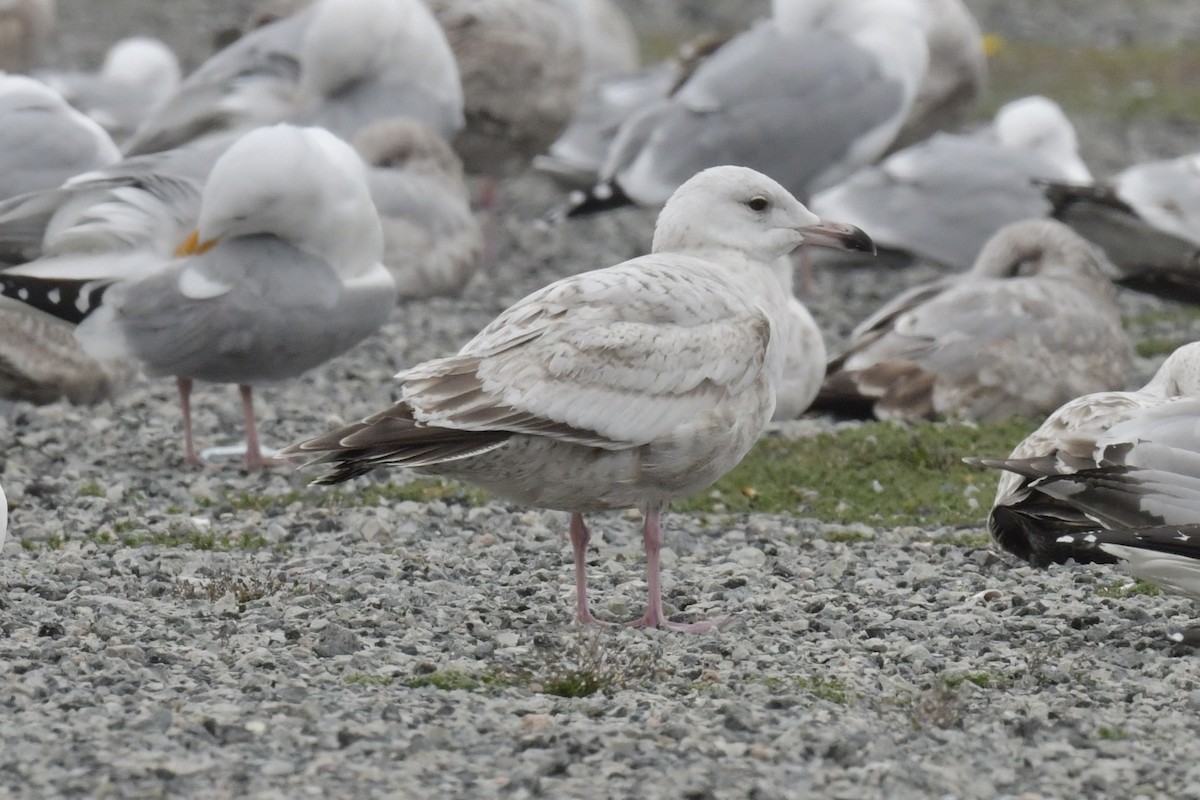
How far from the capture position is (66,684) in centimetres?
516

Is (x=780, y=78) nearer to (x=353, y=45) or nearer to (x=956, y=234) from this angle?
(x=956, y=234)

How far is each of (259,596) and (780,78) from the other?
7759 mm

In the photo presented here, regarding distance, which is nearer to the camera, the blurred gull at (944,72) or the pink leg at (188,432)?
the pink leg at (188,432)

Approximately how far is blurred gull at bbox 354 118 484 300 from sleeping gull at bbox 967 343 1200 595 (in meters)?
5.63

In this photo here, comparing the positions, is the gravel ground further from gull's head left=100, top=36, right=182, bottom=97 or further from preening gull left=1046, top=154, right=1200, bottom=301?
gull's head left=100, top=36, right=182, bottom=97

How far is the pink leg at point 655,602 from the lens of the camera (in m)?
6.01

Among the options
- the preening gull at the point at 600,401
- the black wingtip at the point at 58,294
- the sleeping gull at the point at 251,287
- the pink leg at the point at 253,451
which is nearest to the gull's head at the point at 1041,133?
the sleeping gull at the point at 251,287

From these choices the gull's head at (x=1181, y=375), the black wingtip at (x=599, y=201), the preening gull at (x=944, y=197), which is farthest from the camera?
the black wingtip at (x=599, y=201)

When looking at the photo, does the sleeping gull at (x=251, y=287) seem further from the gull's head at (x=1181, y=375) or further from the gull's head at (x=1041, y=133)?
the gull's head at (x=1041, y=133)

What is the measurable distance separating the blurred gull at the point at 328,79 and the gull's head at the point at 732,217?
20.5 ft

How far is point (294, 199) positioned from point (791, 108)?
5.61 meters

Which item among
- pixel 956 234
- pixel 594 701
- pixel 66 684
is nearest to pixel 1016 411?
pixel 956 234

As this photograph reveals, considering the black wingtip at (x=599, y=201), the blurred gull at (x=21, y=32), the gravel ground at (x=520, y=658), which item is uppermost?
the blurred gull at (x=21, y=32)

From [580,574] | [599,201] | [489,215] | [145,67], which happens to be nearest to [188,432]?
[580,574]
